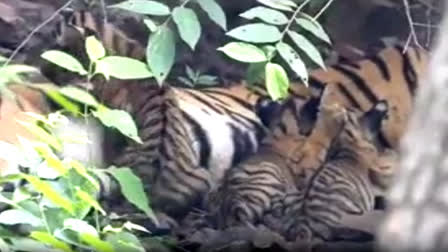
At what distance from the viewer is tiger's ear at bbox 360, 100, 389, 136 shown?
79.8 inches

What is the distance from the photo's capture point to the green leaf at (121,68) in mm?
1305

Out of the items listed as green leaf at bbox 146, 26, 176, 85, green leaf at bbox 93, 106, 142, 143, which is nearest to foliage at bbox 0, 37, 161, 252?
green leaf at bbox 93, 106, 142, 143

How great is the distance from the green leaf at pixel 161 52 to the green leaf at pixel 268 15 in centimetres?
11

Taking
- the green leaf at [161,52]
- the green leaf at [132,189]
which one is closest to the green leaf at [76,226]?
the green leaf at [132,189]

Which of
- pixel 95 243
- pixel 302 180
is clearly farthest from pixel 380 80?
pixel 95 243

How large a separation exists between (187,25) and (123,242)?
1.37ft

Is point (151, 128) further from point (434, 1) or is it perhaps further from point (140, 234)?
point (434, 1)

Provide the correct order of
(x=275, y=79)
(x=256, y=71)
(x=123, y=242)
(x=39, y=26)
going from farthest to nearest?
(x=39, y=26), (x=256, y=71), (x=275, y=79), (x=123, y=242)

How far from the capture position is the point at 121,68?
4.32 ft

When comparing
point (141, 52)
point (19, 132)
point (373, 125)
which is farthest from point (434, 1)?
point (19, 132)

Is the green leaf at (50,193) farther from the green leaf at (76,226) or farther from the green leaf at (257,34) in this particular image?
the green leaf at (257,34)

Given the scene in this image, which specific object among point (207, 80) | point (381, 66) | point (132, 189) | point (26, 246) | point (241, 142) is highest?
point (381, 66)

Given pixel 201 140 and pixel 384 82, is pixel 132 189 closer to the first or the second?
pixel 201 140

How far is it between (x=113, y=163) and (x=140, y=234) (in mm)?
188
